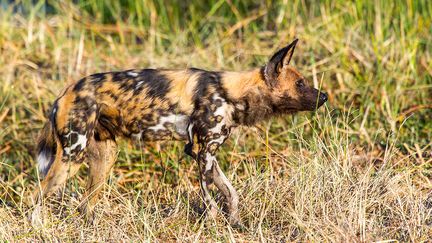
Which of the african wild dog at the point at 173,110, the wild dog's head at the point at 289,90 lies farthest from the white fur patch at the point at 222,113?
the wild dog's head at the point at 289,90

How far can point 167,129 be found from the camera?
4582 mm

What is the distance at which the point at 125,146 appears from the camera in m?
5.73

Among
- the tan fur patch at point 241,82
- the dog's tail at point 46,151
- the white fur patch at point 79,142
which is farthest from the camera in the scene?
the dog's tail at point 46,151

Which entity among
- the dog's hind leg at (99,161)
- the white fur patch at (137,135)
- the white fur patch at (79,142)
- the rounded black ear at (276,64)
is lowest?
the dog's hind leg at (99,161)

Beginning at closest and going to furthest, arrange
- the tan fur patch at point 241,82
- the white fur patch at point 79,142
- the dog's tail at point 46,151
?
the white fur patch at point 79,142
the tan fur patch at point 241,82
the dog's tail at point 46,151

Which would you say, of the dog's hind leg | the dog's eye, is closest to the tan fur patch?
the dog's eye

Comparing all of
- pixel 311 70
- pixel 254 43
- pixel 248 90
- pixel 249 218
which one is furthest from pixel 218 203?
pixel 254 43

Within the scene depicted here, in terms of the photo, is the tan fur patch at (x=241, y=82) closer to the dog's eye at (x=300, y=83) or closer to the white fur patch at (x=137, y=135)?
the dog's eye at (x=300, y=83)

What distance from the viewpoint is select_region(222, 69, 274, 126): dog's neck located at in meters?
4.61

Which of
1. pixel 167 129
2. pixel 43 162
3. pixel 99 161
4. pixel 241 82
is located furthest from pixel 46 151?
pixel 241 82

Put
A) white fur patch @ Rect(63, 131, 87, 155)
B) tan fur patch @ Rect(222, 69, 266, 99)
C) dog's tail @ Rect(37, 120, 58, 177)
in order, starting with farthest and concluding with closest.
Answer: dog's tail @ Rect(37, 120, 58, 177) → tan fur patch @ Rect(222, 69, 266, 99) → white fur patch @ Rect(63, 131, 87, 155)

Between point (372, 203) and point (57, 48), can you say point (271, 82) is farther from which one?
point (57, 48)

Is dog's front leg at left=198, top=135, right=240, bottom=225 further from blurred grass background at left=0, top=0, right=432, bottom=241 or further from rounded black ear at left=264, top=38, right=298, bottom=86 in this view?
rounded black ear at left=264, top=38, right=298, bottom=86

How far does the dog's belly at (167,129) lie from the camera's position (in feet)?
14.9
